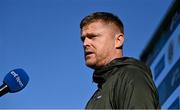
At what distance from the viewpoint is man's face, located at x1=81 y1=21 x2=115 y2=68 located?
2002 millimetres

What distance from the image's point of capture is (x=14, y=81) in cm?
244

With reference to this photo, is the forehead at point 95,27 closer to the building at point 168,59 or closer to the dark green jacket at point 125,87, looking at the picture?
the dark green jacket at point 125,87

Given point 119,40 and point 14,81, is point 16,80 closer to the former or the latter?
point 14,81

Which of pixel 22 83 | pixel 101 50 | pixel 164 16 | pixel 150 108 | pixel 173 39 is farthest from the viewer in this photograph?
pixel 164 16

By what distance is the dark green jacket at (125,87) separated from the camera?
65.9 inches

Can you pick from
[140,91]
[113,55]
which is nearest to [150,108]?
[140,91]

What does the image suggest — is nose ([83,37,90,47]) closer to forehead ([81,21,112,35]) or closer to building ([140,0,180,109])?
forehead ([81,21,112,35])

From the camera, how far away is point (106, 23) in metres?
2.06

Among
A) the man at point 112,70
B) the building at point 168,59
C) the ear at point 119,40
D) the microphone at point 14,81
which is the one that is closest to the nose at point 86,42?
the man at point 112,70

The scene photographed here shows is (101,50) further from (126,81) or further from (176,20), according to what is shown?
(176,20)

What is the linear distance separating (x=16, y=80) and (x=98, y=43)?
0.65 metres

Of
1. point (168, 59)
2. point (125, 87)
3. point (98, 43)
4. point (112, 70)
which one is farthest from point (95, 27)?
point (168, 59)

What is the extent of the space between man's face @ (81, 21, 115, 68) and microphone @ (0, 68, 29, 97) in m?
0.43

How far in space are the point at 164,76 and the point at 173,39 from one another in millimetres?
1974
